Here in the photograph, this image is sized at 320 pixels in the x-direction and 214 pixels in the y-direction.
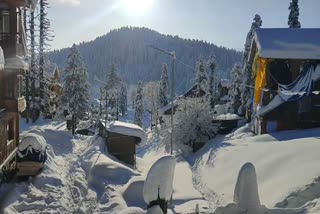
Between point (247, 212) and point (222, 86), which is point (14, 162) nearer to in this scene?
point (247, 212)

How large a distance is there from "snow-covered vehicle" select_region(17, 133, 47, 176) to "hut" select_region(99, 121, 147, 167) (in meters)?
10.3

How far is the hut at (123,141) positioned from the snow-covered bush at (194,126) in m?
8.71

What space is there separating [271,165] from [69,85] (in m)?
43.0

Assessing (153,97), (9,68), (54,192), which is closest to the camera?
(54,192)

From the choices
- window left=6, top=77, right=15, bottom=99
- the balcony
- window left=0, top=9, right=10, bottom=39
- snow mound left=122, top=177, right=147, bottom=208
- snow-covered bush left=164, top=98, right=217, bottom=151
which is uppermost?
window left=0, top=9, right=10, bottom=39

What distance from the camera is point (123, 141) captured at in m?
32.9

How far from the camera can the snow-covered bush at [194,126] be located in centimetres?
4094

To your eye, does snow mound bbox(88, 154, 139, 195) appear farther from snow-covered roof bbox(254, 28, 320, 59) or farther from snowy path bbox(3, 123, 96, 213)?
snow-covered roof bbox(254, 28, 320, 59)

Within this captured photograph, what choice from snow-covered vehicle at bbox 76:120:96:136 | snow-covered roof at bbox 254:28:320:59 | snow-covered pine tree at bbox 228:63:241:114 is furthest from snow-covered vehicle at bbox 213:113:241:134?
snow-covered vehicle at bbox 76:120:96:136

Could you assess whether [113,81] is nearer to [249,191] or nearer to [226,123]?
[226,123]

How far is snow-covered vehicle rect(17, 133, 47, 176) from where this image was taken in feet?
69.8

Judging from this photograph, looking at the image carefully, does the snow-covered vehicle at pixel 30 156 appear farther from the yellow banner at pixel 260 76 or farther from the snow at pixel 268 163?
the yellow banner at pixel 260 76

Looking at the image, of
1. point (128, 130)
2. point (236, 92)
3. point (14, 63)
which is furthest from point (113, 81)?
point (14, 63)

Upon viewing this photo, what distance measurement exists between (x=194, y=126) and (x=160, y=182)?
3015cm
